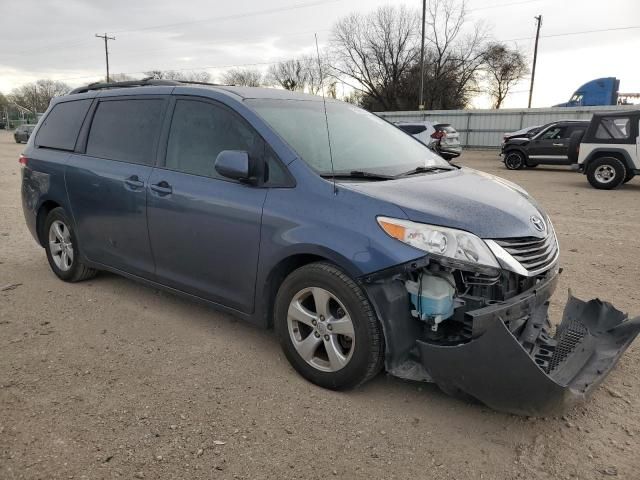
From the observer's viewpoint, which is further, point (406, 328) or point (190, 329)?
point (190, 329)

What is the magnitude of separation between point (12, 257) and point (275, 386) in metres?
4.54

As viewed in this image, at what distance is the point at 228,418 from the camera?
2.76 metres

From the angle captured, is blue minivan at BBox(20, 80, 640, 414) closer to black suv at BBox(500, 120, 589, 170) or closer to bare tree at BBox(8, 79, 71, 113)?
black suv at BBox(500, 120, 589, 170)

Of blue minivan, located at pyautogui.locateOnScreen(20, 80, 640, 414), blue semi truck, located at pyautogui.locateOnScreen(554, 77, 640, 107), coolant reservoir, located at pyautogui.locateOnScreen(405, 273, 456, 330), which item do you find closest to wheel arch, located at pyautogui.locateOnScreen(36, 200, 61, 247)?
blue minivan, located at pyautogui.locateOnScreen(20, 80, 640, 414)

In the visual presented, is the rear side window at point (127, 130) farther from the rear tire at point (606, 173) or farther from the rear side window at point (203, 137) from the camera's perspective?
the rear tire at point (606, 173)

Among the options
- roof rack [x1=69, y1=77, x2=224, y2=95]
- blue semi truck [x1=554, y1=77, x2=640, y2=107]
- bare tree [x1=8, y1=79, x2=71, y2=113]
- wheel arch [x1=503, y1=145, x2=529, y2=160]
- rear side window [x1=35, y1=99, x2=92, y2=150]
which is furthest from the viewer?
bare tree [x1=8, y1=79, x2=71, y2=113]

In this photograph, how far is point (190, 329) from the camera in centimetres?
391

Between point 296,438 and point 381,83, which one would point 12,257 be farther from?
point 381,83

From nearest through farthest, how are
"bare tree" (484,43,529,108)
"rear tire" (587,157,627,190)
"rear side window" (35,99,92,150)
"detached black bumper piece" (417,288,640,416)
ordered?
"detached black bumper piece" (417,288,640,416)
"rear side window" (35,99,92,150)
"rear tire" (587,157,627,190)
"bare tree" (484,43,529,108)

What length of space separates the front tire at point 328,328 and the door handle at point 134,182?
1561 mm

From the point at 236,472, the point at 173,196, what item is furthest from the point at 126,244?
the point at 236,472

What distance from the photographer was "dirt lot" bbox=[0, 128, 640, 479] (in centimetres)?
241

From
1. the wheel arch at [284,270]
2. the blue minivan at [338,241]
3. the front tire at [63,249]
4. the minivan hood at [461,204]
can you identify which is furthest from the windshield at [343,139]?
the front tire at [63,249]

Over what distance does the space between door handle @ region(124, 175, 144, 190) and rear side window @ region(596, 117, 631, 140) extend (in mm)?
12109
